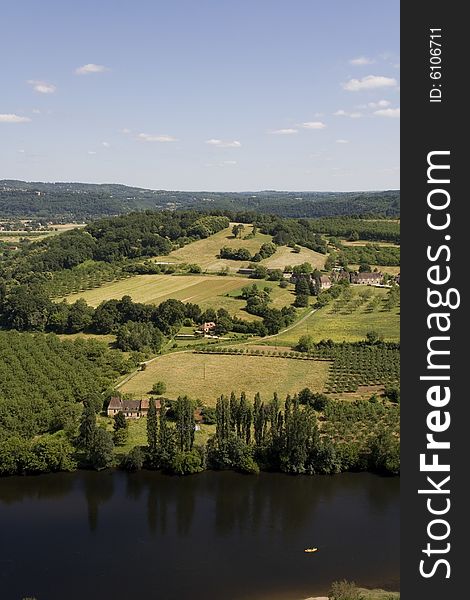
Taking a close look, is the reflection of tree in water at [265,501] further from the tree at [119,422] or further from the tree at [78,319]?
the tree at [78,319]

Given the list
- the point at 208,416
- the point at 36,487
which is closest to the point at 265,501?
the point at 208,416

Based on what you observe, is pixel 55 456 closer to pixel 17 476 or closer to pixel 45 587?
pixel 17 476

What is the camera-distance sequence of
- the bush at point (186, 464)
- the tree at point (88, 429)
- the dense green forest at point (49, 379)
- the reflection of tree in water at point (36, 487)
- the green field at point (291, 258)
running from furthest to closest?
1. the green field at point (291, 258)
2. the dense green forest at point (49, 379)
3. the tree at point (88, 429)
4. the bush at point (186, 464)
5. the reflection of tree in water at point (36, 487)

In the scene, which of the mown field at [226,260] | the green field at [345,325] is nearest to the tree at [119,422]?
the green field at [345,325]

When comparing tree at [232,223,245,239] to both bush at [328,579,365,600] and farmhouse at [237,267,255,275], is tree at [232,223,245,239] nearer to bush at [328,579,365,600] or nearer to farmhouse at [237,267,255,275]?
farmhouse at [237,267,255,275]

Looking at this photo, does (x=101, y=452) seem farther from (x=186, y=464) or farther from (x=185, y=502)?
(x=185, y=502)

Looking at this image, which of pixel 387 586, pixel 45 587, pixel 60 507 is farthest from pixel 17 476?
pixel 387 586
